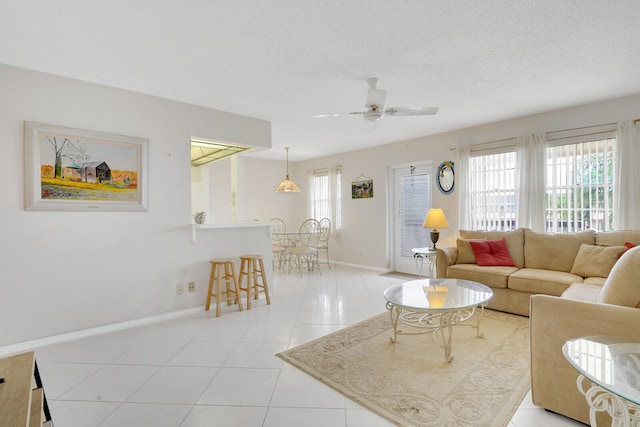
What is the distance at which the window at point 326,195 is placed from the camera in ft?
22.4

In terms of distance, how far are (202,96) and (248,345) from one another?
8.45 ft

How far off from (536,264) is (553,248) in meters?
0.25

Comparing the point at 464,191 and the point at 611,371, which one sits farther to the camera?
Answer: the point at 464,191

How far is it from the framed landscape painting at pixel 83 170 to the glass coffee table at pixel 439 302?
8.99 ft

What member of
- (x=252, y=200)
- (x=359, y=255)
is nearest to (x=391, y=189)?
→ (x=359, y=255)

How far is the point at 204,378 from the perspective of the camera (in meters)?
2.18

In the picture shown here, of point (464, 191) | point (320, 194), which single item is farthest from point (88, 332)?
point (320, 194)

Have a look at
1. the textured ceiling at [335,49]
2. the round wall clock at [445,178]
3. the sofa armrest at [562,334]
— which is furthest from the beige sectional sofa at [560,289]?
the textured ceiling at [335,49]

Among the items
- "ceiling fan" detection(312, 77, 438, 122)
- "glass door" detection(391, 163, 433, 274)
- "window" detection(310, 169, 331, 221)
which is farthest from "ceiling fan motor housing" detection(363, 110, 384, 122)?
"window" detection(310, 169, 331, 221)

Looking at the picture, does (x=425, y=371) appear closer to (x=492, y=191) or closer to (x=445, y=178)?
(x=492, y=191)

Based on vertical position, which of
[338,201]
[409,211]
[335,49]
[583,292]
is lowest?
[583,292]

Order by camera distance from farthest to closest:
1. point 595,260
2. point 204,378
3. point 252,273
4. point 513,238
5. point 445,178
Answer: point 445,178
point 252,273
point 513,238
point 595,260
point 204,378

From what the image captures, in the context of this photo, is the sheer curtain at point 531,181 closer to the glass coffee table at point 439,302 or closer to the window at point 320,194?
the glass coffee table at point 439,302

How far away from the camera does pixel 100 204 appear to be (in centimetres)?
302
